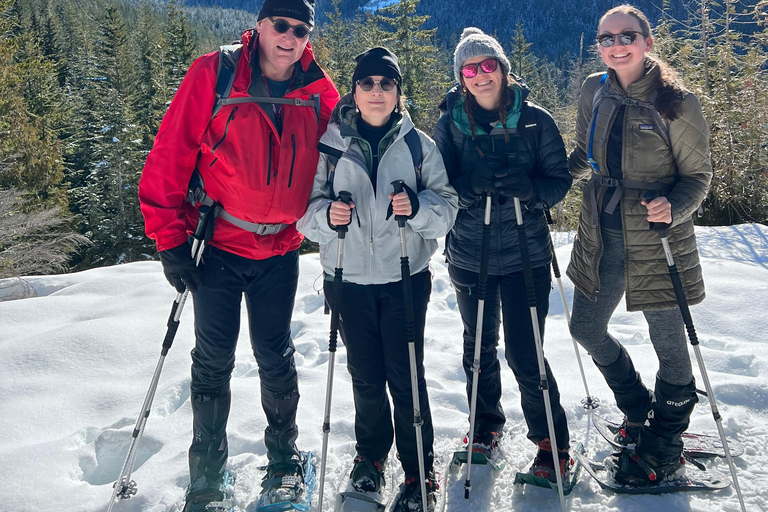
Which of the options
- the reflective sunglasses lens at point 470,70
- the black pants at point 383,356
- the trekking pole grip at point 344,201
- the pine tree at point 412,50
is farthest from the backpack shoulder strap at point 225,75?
the pine tree at point 412,50

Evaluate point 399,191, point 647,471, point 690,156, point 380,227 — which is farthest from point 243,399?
point 690,156

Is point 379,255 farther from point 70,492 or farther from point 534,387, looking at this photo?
point 70,492

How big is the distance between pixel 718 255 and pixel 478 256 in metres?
5.47

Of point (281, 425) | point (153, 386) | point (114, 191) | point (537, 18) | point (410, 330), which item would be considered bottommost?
point (114, 191)

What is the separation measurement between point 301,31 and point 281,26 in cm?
12

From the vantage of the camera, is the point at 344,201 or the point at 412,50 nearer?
the point at 344,201

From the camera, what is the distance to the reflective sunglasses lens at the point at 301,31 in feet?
8.76

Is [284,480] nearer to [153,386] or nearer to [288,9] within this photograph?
[153,386]

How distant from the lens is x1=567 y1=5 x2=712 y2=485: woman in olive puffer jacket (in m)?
2.51

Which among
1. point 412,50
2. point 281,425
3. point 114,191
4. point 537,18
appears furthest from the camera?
point 537,18

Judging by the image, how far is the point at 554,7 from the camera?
154000 mm

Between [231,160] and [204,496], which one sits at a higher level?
[231,160]

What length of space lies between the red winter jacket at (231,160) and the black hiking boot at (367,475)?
138 centimetres

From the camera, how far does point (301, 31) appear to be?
8.81 feet
